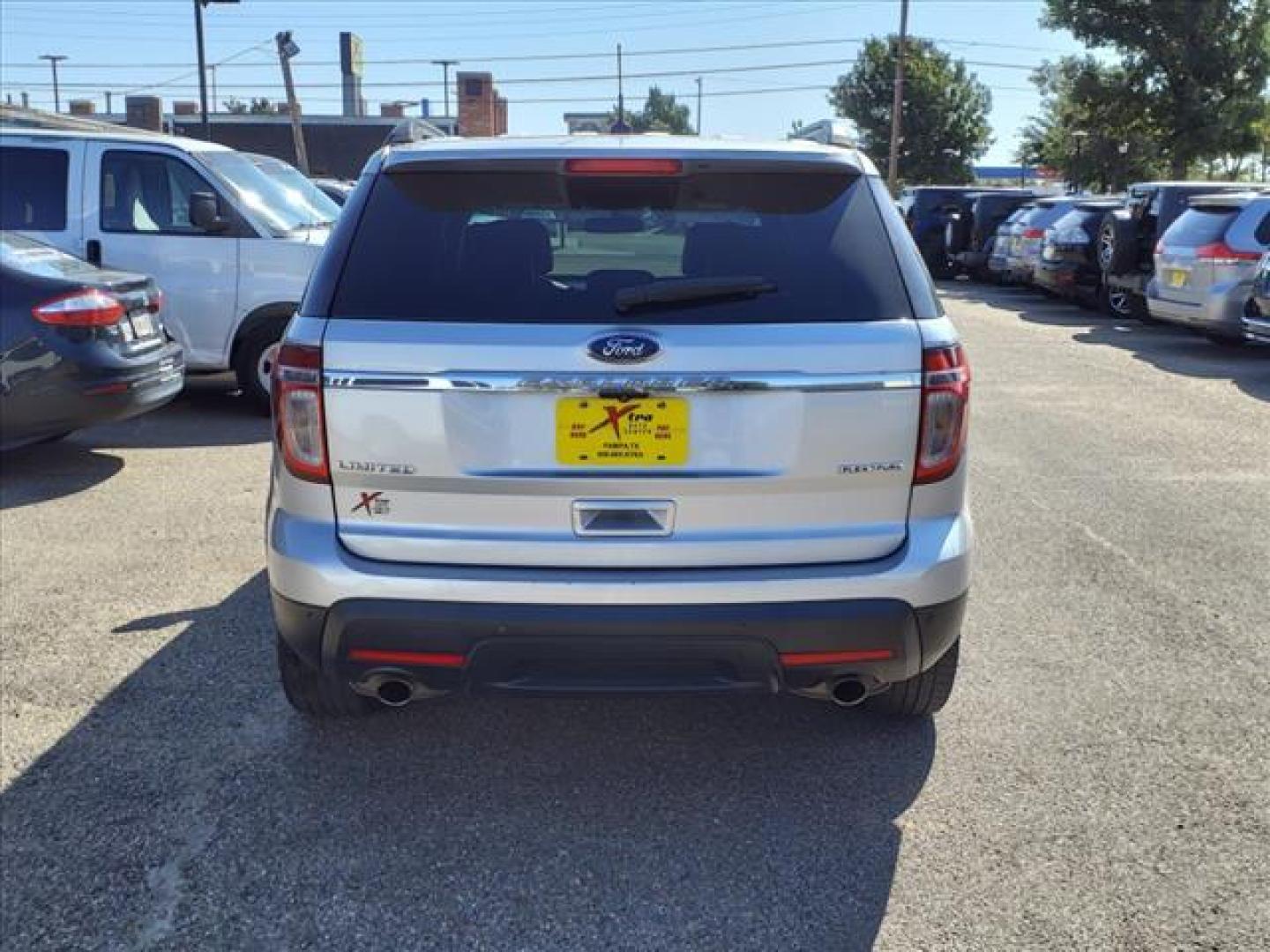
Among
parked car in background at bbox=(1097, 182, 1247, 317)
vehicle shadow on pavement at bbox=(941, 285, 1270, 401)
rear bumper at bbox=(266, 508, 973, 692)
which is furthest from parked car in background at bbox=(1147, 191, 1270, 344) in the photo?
rear bumper at bbox=(266, 508, 973, 692)

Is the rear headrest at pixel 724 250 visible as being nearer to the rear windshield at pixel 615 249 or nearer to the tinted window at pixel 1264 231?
the rear windshield at pixel 615 249

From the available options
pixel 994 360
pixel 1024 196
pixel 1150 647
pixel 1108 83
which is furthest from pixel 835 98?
pixel 1150 647

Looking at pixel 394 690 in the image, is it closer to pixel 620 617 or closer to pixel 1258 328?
pixel 620 617

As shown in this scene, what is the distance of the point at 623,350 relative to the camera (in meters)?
2.73

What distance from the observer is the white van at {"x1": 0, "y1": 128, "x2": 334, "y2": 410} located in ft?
26.6

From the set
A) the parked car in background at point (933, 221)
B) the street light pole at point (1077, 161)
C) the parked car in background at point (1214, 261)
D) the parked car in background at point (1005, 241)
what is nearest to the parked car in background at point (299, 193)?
the parked car in background at point (1214, 261)

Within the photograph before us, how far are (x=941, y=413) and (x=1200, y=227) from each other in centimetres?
1052

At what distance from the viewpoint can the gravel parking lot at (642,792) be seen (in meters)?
2.70

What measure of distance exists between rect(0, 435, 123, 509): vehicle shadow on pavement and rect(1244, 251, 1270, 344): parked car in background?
9189 millimetres

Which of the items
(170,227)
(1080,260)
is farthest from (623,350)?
(1080,260)

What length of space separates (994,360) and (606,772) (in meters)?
9.62

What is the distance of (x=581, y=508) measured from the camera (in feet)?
9.21

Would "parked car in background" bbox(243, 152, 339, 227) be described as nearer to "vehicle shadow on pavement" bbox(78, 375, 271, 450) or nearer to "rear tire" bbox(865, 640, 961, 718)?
"vehicle shadow on pavement" bbox(78, 375, 271, 450)

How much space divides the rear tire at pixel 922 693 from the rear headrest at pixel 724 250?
1253mm
